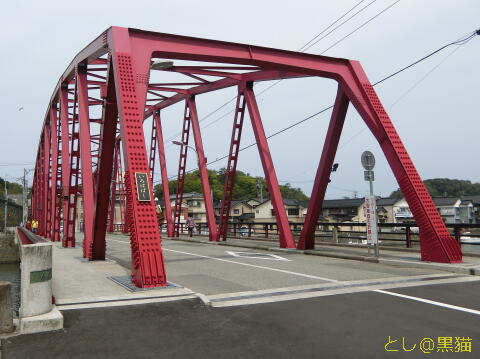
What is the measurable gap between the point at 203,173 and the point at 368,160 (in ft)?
40.3

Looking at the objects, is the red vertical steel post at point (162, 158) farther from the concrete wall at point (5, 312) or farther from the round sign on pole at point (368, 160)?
the concrete wall at point (5, 312)

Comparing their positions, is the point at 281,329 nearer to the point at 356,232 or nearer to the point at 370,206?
the point at 370,206

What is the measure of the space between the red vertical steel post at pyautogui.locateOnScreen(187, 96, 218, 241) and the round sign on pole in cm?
1157

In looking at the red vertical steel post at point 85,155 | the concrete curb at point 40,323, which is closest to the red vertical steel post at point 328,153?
the red vertical steel post at point 85,155

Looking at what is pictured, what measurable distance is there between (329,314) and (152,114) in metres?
26.8

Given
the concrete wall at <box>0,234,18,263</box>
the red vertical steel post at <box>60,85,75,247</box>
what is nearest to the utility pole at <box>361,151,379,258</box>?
the red vertical steel post at <box>60,85,75,247</box>

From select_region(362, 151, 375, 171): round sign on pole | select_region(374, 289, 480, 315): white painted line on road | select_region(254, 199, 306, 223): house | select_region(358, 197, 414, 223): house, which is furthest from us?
select_region(254, 199, 306, 223): house

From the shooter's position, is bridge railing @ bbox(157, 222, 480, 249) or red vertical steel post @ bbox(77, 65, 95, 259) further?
red vertical steel post @ bbox(77, 65, 95, 259)

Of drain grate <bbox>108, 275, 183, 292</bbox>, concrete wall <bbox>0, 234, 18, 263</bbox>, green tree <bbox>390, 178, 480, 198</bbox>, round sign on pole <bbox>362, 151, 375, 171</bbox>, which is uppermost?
green tree <bbox>390, 178, 480, 198</bbox>

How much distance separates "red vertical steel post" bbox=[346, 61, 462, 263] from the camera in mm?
10453

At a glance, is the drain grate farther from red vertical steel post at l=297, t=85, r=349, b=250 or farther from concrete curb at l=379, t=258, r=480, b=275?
red vertical steel post at l=297, t=85, r=349, b=250

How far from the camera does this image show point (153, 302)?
641cm

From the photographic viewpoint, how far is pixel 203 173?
23.2 meters

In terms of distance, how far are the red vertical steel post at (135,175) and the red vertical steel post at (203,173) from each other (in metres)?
13.0
